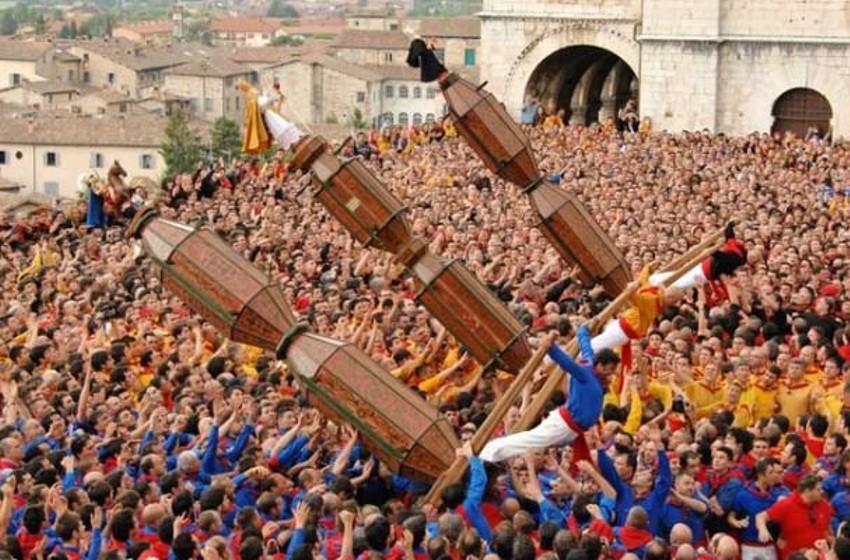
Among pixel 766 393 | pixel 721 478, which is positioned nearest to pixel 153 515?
pixel 721 478

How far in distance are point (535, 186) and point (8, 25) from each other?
176699mm

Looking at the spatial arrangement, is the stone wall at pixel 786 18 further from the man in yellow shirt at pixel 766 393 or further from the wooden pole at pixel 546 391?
the wooden pole at pixel 546 391

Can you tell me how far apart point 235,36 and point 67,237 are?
464 ft

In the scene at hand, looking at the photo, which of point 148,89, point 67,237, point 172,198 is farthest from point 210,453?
point 148,89

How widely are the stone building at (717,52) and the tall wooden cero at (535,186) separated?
21531 millimetres

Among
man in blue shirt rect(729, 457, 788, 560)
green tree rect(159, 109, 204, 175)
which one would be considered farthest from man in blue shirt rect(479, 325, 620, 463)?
green tree rect(159, 109, 204, 175)

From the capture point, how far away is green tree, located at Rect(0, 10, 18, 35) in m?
182

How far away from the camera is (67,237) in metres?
27.1

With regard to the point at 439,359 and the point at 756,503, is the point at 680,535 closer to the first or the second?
the point at 756,503

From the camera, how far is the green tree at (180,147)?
74938mm

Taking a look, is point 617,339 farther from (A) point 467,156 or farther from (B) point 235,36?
(B) point 235,36

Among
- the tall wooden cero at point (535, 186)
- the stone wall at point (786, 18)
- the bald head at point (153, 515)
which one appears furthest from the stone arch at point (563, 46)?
the bald head at point (153, 515)

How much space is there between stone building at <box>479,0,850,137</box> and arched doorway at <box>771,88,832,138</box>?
0.02m

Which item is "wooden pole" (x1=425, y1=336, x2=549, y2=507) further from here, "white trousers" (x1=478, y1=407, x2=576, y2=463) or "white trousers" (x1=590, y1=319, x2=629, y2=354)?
"white trousers" (x1=590, y1=319, x2=629, y2=354)
